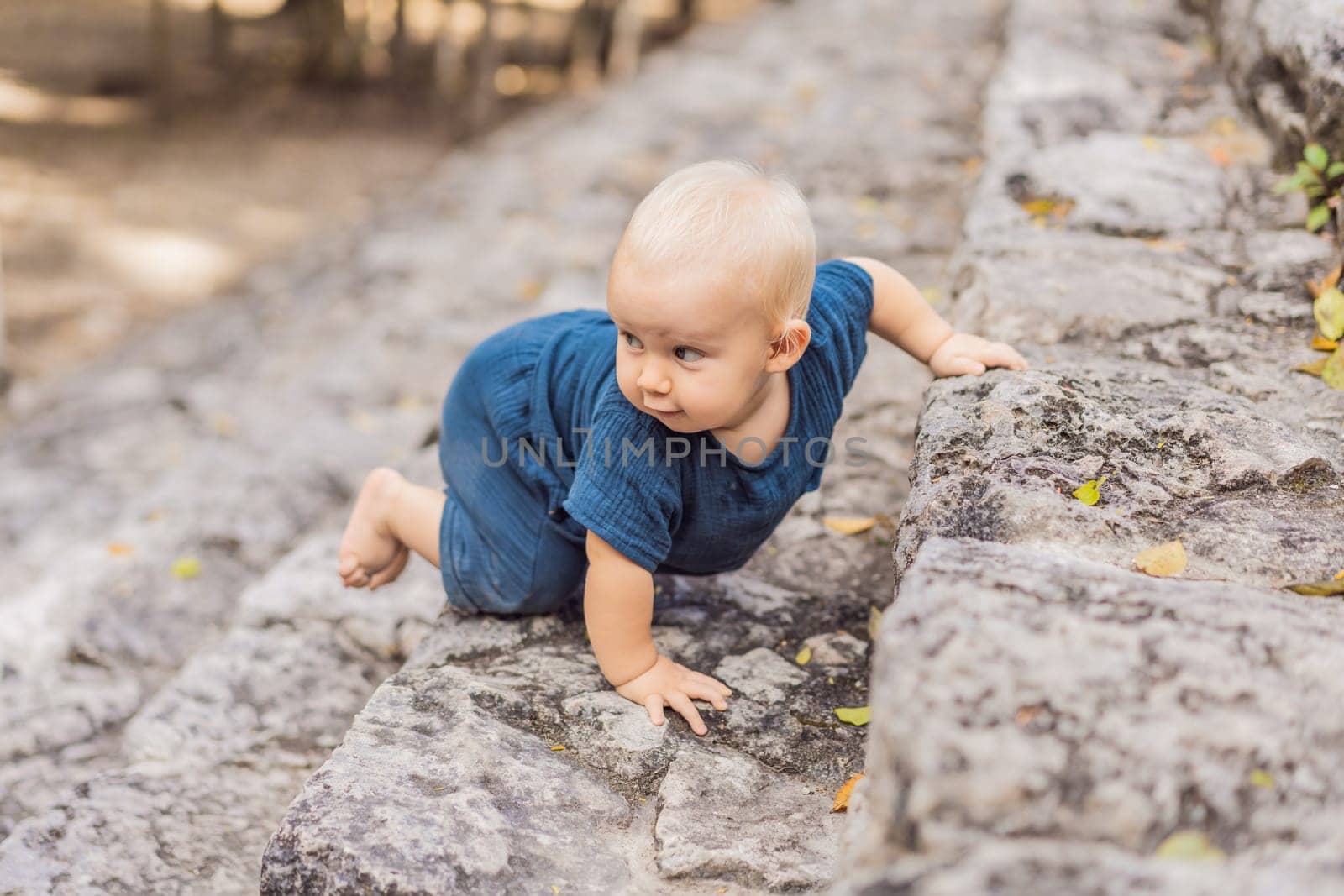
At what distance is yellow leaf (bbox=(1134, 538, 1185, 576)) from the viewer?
1.47 meters

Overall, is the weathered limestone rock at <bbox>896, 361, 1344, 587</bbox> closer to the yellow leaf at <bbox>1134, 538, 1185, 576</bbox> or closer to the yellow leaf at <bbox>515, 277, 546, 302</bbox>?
the yellow leaf at <bbox>1134, 538, 1185, 576</bbox>

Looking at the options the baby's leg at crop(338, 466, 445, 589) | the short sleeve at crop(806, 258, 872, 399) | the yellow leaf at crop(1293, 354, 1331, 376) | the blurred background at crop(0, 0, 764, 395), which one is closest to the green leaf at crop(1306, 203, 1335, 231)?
the yellow leaf at crop(1293, 354, 1331, 376)

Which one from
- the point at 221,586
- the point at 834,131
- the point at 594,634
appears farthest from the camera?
the point at 834,131

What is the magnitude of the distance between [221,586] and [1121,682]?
93.9 inches

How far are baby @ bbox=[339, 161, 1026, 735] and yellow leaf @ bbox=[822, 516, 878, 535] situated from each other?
30 centimetres

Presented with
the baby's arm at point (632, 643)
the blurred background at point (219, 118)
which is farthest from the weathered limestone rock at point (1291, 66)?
the blurred background at point (219, 118)

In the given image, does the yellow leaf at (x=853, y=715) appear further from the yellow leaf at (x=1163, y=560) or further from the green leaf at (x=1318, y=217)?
the green leaf at (x=1318, y=217)

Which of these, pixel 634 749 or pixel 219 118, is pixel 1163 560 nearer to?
pixel 634 749

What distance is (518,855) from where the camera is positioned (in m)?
1.46

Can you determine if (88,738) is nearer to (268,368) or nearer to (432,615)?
(432,615)

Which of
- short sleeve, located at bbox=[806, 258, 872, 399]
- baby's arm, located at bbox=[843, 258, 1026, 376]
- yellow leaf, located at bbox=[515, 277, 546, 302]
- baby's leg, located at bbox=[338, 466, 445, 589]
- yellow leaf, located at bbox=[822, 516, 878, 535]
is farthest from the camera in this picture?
yellow leaf, located at bbox=[515, 277, 546, 302]

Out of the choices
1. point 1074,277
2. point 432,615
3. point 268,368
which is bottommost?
point 268,368

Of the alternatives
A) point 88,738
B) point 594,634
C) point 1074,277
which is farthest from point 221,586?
point 1074,277

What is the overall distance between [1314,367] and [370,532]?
5.89ft
